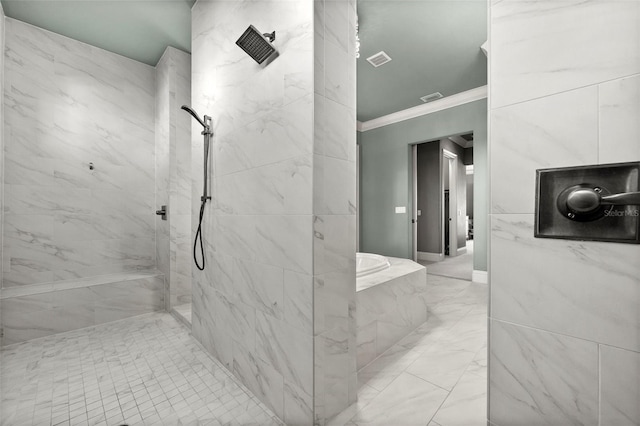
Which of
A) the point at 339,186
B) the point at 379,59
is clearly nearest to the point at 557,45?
the point at 339,186

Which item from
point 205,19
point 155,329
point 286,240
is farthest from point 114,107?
point 286,240

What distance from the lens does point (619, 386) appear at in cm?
50

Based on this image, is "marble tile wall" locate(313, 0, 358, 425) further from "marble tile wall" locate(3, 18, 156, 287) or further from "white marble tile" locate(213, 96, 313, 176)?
"marble tile wall" locate(3, 18, 156, 287)

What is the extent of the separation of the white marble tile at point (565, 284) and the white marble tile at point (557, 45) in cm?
29

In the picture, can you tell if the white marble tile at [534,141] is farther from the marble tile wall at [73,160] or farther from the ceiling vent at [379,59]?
the marble tile wall at [73,160]

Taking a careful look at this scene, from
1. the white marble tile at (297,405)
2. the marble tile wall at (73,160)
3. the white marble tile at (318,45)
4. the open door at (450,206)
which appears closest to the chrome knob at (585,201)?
the white marble tile at (318,45)

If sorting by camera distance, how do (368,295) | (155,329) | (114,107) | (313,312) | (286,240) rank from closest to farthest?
(313,312), (286,240), (368,295), (155,329), (114,107)

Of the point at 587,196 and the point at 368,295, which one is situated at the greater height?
the point at 587,196

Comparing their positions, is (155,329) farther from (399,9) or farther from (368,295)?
(399,9)

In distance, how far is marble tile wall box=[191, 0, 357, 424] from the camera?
114cm

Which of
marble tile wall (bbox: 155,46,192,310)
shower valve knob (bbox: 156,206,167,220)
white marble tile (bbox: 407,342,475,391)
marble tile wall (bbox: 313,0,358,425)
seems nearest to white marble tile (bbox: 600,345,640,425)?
marble tile wall (bbox: 313,0,358,425)

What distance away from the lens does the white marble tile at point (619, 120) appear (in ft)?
1.57

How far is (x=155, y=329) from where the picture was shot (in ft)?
7.45

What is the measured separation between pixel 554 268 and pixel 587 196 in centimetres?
16
